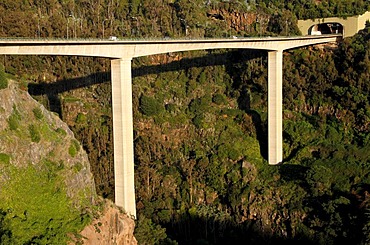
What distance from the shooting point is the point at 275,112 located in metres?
47.5

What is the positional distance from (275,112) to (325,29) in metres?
23.9

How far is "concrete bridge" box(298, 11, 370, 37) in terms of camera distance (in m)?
61.2

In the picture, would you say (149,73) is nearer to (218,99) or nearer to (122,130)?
(218,99)

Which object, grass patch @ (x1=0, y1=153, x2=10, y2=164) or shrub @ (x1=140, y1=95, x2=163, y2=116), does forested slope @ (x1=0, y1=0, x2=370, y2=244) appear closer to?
shrub @ (x1=140, y1=95, x2=163, y2=116)

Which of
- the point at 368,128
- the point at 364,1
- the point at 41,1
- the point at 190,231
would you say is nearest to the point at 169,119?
the point at 190,231

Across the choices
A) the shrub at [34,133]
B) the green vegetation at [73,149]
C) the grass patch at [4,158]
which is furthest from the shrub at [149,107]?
the grass patch at [4,158]

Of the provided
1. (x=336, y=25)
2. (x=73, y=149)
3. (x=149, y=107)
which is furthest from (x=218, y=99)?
(x=73, y=149)

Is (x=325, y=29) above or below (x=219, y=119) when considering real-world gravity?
above

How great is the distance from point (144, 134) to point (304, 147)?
14.6 m

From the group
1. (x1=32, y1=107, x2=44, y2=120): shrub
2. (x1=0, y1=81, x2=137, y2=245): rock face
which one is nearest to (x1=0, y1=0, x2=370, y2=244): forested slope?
(x1=0, y1=81, x2=137, y2=245): rock face

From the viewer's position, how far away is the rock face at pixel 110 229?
92.7ft

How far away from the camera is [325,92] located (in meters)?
52.8

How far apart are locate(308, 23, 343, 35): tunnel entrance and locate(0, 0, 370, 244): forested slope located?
5.39ft

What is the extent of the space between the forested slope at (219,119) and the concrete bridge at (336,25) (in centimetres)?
148
